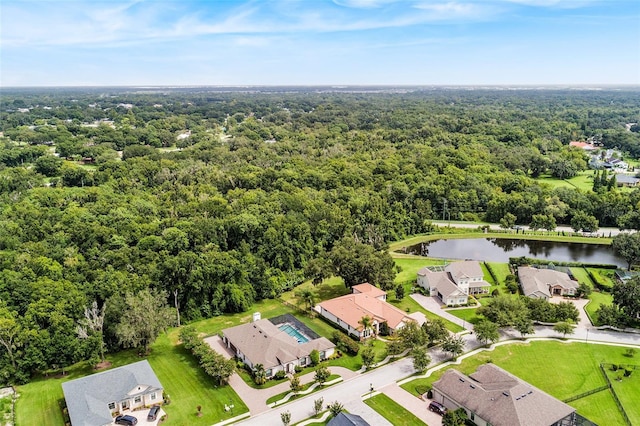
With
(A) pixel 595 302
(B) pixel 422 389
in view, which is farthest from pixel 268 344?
(A) pixel 595 302

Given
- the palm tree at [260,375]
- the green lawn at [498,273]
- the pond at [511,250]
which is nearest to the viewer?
the palm tree at [260,375]

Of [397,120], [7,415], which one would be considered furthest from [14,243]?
[397,120]

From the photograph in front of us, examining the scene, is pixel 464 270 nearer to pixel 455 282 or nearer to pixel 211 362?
pixel 455 282

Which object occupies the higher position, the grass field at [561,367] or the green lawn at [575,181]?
the green lawn at [575,181]

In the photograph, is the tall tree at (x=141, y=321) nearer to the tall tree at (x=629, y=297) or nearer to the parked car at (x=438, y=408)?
the parked car at (x=438, y=408)

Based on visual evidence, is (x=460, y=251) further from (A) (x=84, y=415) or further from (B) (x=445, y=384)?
(A) (x=84, y=415)

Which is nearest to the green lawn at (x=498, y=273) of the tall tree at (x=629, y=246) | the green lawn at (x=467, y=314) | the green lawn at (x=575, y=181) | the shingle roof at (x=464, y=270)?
the shingle roof at (x=464, y=270)
